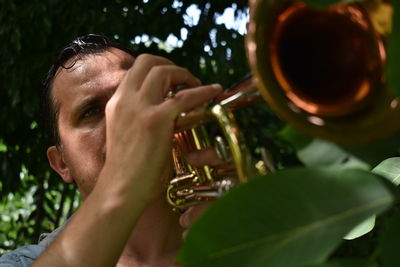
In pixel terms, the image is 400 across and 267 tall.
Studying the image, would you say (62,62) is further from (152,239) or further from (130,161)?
(130,161)

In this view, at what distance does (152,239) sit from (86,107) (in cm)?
45

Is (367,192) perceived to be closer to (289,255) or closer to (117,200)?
(289,255)

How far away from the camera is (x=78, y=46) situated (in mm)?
1914

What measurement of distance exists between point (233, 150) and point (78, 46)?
122 centimetres

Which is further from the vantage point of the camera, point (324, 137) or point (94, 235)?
point (94, 235)

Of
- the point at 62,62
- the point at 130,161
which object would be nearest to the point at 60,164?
the point at 62,62

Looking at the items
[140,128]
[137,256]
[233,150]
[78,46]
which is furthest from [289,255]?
[78,46]

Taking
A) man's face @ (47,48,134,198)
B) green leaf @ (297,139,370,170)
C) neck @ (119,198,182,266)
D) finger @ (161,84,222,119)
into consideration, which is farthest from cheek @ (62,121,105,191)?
green leaf @ (297,139,370,170)

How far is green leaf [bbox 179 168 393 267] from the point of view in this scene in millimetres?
448

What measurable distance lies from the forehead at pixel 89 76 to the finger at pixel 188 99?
75cm

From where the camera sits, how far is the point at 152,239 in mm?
1833

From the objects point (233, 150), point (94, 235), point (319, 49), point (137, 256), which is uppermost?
point (319, 49)

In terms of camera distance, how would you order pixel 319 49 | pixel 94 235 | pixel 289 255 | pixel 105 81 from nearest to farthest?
pixel 289 255
pixel 319 49
pixel 94 235
pixel 105 81

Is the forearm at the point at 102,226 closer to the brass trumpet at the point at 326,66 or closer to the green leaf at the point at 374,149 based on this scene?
the brass trumpet at the point at 326,66
